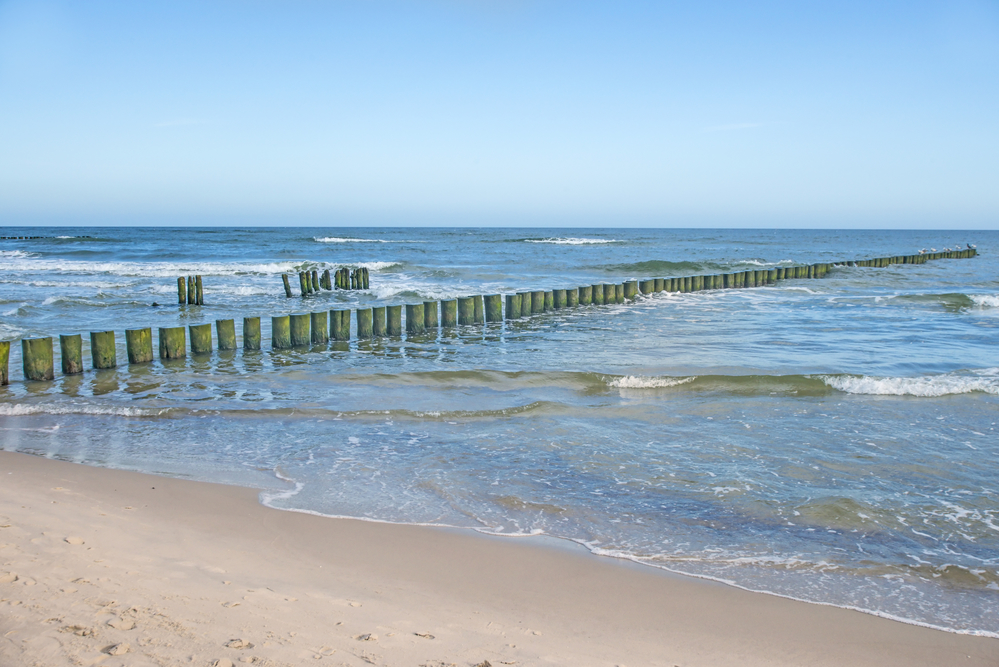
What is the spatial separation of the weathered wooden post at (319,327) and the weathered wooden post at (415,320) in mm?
1759

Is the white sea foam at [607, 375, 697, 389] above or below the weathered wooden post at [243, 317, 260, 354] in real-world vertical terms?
below

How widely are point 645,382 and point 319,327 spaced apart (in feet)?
19.4

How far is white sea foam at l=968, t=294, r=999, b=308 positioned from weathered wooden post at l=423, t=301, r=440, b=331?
14.2 m

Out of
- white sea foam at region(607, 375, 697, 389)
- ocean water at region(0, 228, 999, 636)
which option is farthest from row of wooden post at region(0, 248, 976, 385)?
white sea foam at region(607, 375, 697, 389)

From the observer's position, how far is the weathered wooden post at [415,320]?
44.3 ft

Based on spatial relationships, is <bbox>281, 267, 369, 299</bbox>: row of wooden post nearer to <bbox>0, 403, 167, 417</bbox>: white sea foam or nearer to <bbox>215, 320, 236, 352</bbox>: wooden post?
<bbox>215, 320, 236, 352</bbox>: wooden post

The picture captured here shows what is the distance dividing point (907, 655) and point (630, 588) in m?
1.26

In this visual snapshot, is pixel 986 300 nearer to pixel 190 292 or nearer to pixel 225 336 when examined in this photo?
pixel 225 336

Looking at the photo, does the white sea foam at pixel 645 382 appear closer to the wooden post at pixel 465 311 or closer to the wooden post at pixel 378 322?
the wooden post at pixel 378 322

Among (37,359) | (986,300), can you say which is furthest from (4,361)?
(986,300)

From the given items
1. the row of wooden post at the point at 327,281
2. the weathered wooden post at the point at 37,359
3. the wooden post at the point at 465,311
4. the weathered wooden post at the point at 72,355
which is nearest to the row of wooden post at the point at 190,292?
the row of wooden post at the point at 327,281

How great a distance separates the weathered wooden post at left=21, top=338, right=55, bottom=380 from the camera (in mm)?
8883

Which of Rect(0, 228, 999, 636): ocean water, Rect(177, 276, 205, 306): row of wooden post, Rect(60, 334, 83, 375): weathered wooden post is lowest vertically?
Rect(0, 228, 999, 636): ocean water

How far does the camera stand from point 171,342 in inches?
413
